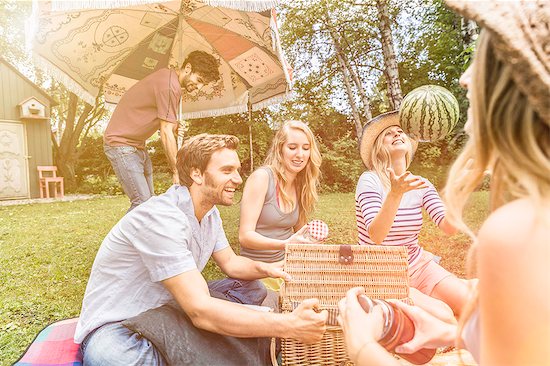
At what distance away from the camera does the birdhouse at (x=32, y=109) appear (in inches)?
509

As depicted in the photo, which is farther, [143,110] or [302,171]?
[143,110]

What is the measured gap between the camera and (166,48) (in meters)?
4.57

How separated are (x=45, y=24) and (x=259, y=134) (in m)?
7.46

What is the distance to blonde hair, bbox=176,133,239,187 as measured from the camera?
2.23 m

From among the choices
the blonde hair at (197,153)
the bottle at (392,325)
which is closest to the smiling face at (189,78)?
the blonde hair at (197,153)

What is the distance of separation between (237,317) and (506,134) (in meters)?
1.31

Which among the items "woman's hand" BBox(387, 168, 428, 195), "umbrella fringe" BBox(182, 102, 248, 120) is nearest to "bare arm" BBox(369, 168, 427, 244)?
"woman's hand" BBox(387, 168, 428, 195)

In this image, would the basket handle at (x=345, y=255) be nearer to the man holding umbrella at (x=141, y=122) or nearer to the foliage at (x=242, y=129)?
the man holding umbrella at (x=141, y=122)

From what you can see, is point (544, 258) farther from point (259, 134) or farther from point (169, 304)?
point (259, 134)

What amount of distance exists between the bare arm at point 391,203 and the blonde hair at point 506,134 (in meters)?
1.28

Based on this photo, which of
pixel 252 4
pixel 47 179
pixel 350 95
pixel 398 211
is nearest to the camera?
pixel 398 211

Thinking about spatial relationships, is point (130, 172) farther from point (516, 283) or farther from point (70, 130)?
point (70, 130)

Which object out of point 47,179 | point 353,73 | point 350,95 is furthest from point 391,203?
point 47,179

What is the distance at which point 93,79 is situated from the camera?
4.29 m
